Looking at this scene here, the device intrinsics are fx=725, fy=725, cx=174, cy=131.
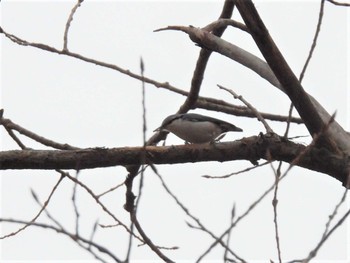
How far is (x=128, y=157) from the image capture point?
3.96 metres

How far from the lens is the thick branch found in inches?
153

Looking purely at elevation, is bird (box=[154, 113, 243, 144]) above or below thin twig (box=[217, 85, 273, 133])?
above

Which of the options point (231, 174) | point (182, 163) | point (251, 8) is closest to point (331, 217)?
point (231, 174)

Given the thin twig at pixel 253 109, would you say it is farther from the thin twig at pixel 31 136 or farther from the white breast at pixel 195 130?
the thin twig at pixel 31 136

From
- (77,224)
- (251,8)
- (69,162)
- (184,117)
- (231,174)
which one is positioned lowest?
(77,224)

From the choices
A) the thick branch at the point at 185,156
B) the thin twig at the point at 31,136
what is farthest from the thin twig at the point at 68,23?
the thick branch at the point at 185,156

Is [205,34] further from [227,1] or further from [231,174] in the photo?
[227,1]

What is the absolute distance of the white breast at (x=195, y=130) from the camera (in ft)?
17.8

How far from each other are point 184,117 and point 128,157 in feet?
5.86

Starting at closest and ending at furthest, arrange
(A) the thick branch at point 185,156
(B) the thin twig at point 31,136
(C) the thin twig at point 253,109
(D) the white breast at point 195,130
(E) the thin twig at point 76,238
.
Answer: (E) the thin twig at point 76,238
(A) the thick branch at point 185,156
(C) the thin twig at point 253,109
(B) the thin twig at point 31,136
(D) the white breast at point 195,130

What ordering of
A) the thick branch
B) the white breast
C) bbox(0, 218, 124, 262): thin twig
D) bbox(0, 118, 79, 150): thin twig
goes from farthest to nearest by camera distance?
the white breast, bbox(0, 118, 79, 150): thin twig, the thick branch, bbox(0, 218, 124, 262): thin twig

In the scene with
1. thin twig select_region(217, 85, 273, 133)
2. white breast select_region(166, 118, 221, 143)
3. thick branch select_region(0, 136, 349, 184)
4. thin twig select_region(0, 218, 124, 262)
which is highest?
white breast select_region(166, 118, 221, 143)

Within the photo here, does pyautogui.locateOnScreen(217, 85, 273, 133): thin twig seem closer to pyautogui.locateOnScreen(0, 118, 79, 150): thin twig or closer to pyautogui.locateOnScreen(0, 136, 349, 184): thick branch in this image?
pyautogui.locateOnScreen(0, 136, 349, 184): thick branch

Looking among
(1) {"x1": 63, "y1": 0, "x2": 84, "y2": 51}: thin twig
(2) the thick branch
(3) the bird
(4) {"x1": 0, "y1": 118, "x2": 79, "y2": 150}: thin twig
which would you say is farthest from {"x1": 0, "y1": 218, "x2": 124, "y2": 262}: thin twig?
(3) the bird
